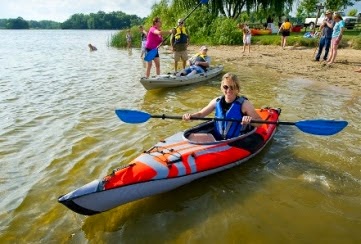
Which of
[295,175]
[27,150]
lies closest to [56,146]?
[27,150]

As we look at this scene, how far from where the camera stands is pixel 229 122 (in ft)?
14.3

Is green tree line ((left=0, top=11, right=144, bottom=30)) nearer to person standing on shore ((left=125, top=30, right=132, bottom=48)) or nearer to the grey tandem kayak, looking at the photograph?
person standing on shore ((left=125, top=30, right=132, bottom=48))

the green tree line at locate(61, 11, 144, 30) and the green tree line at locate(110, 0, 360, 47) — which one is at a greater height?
the green tree line at locate(110, 0, 360, 47)

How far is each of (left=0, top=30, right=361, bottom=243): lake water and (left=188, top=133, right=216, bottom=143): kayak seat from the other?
52cm

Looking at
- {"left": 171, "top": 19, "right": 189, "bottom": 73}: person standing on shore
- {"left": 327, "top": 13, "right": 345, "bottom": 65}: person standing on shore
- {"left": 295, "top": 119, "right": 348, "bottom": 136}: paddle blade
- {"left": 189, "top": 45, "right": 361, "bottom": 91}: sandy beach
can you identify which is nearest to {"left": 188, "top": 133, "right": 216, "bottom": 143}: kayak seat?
{"left": 295, "top": 119, "right": 348, "bottom": 136}: paddle blade

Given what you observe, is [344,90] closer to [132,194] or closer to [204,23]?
[132,194]

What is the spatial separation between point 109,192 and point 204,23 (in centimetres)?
2036

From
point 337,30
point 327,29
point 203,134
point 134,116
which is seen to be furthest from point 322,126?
point 327,29

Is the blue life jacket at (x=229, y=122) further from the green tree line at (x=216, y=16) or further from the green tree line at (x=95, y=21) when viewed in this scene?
the green tree line at (x=95, y=21)

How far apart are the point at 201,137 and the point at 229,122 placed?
0.44 meters

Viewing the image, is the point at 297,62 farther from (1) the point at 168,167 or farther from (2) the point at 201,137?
(1) the point at 168,167

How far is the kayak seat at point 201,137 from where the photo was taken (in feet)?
14.5

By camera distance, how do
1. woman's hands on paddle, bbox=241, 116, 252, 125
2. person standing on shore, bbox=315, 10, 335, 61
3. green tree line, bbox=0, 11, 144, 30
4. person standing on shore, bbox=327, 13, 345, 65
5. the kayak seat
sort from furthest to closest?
1. green tree line, bbox=0, 11, 144, 30
2. person standing on shore, bbox=315, 10, 335, 61
3. person standing on shore, bbox=327, 13, 345, 65
4. the kayak seat
5. woman's hands on paddle, bbox=241, 116, 252, 125

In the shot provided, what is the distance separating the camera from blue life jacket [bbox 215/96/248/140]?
4.29 metres
